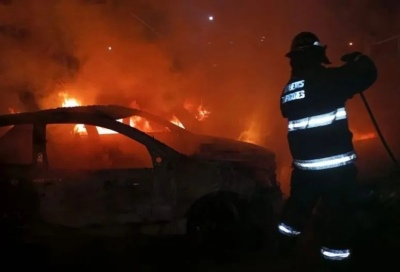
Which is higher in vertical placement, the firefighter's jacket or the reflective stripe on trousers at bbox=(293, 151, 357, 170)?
A: the firefighter's jacket

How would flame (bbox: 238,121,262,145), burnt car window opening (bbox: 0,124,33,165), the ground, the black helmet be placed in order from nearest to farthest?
the black helmet < the ground < burnt car window opening (bbox: 0,124,33,165) < flame (bbox: 238,121,262,145)

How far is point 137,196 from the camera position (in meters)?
5.77

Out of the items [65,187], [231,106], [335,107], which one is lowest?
[65,187]

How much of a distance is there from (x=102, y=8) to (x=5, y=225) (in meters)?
5.90

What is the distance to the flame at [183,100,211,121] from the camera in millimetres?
10898

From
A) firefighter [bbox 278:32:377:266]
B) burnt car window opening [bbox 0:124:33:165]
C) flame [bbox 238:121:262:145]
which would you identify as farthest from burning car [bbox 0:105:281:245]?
flame [bbox 238:121:262:145]

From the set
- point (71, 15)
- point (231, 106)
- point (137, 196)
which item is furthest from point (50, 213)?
point (231, 106)

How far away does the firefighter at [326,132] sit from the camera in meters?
4.30

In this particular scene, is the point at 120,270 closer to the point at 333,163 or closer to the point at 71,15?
the point at 333,163

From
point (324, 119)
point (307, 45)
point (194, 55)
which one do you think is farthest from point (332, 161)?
point (194, 55)

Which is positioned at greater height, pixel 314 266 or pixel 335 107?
pixel 335 107

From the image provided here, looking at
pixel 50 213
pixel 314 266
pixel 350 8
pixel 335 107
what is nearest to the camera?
pixel 335 107

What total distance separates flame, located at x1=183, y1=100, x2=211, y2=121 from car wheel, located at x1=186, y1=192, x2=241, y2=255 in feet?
16.4

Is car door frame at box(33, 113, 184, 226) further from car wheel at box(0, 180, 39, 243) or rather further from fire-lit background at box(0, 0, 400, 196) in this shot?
fire-lit background at box(0, 0, 400, 196)
